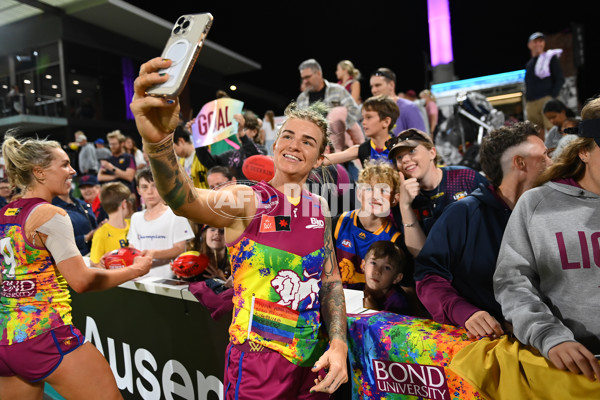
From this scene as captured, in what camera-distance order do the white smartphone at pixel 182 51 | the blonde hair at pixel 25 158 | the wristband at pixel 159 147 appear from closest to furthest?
the white smartphone at pixel 182 51, the wristband at pixel 159 147, the blonde hair at pixel 25 158

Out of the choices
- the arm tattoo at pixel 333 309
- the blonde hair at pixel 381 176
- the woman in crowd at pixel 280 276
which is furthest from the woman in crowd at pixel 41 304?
the blonde hair at pixel 381 176

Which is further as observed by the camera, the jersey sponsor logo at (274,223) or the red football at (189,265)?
the red football at (189,265)

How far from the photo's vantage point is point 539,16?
1831 centimetres

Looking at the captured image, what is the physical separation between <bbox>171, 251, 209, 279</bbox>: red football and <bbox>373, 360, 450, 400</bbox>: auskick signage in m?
1.45

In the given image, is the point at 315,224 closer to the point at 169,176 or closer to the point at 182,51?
the point at 169,176

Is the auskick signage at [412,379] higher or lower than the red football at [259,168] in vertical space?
lower

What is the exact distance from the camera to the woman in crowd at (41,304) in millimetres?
2113

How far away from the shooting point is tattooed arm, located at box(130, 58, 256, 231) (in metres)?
1.11

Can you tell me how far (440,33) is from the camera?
52.1 feet

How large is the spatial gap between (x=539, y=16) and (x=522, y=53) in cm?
221

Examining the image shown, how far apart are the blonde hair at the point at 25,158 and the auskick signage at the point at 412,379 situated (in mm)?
2011

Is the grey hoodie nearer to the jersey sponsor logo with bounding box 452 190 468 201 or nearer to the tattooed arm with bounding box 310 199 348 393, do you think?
the tattooed arm with bounding box 310 199 348 393

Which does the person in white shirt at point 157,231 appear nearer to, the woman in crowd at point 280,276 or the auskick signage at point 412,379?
the woman in crowd at point 280,276

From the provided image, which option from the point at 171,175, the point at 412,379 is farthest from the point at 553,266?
the point at 171,175
